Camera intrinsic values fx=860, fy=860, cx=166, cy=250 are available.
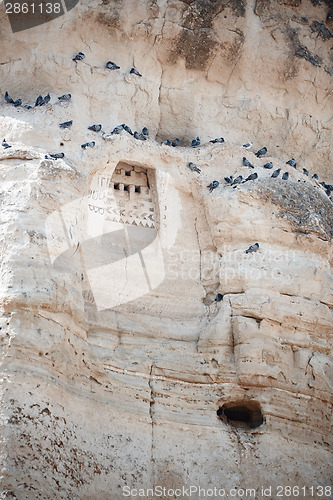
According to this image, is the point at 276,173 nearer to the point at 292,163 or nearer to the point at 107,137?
the point at 292,163

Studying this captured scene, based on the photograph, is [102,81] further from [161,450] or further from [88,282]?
[161,450]

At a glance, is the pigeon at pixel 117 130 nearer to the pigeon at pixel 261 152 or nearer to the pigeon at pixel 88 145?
the pigeon at pixel 88 145

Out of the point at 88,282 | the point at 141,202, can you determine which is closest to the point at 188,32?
the point at 141,202

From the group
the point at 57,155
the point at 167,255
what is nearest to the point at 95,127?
the point at 57,155

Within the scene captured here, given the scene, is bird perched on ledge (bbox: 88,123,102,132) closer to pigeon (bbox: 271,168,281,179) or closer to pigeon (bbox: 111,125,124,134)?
pigeon (bbox: 111,125,124,134)

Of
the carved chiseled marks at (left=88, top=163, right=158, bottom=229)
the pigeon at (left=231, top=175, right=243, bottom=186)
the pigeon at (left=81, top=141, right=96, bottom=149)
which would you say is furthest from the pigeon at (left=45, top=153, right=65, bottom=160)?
the pigeon at (left=231, top=175, right=243, bottom=186)

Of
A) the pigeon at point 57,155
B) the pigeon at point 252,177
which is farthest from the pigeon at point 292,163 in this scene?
the pigeon at point 57,155
